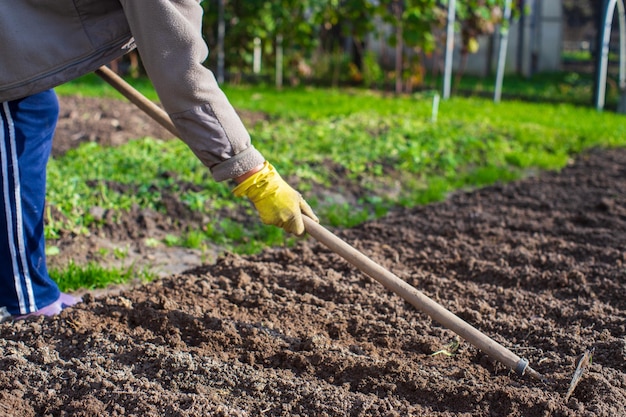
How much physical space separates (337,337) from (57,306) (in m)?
1.20

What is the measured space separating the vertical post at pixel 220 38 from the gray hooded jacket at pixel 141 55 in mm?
8097

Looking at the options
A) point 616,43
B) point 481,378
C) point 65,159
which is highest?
point 616,43

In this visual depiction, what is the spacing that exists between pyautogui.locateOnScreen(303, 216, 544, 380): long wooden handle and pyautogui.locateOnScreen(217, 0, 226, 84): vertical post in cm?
835

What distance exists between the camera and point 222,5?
33.7 ft

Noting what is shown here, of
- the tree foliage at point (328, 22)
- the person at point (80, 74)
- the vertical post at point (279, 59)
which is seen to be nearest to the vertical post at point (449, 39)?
the tree foliage at point (328, 22)

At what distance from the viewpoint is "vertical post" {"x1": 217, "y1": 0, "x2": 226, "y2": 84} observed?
10.3 meters

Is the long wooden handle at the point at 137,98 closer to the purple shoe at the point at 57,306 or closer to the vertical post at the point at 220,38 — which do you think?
the purple shoe at the point at 57,306

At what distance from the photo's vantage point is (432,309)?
2434mm

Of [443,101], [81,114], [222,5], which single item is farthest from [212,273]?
[222,5]

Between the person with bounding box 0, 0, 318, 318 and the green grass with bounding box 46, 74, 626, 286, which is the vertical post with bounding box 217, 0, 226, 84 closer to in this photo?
the green grass with bounding box 46, 74, 626, 286

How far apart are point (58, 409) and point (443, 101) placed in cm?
780

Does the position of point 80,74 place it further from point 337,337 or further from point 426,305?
point 426,305

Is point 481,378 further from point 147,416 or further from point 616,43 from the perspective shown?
point 616,43

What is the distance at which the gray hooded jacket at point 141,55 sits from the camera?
7.37 feet
